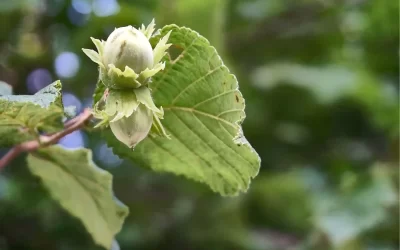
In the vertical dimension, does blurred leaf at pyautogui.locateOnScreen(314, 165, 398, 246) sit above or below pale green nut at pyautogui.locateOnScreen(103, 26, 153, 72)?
above

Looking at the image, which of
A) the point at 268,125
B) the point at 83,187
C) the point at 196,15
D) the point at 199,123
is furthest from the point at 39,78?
the point at 199,123

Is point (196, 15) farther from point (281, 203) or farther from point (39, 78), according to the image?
point (281, 203)

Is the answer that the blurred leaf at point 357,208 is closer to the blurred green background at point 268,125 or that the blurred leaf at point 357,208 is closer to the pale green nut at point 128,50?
the blurred green background at point 268,125

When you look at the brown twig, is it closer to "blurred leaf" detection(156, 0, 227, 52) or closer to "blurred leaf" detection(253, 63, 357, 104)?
"blurred leaf" detection(156, 0, 227, 52)

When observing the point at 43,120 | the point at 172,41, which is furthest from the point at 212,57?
the point at 43,120

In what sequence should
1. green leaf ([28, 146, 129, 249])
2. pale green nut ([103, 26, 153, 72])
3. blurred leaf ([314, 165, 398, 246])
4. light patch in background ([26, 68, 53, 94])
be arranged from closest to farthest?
pale green nut ([103, 26, 153, 72]) → green leaf ([28, 146, 129, 249]) → blurred leaf ([314, 165, 398, 246]) → light patch in background ([26, 68, 53, 94])

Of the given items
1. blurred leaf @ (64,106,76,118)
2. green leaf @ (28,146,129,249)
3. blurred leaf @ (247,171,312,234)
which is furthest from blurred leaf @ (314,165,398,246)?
blurred leaf @ (64,106,76,118)
